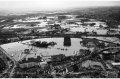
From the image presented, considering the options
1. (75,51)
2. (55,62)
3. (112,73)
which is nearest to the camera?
(112,73)

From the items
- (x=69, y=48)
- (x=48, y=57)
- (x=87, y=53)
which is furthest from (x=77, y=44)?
(x=48, y=57)

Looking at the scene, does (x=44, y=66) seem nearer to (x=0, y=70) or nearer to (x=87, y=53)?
(x=0, y=70)

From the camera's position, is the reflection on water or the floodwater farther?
the reflection on water

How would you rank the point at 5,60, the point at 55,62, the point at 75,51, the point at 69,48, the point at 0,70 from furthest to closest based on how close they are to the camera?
the point at 69,48 < the point at 75,51 < the point at 5,60 < the point at 55,62 < the point at 0,70

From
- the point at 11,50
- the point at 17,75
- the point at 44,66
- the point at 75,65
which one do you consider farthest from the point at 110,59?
the point at 11,50

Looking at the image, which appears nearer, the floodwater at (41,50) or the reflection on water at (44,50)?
the floodwater at (41,50)

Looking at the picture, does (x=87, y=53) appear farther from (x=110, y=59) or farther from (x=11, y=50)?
(x=11, y=50)

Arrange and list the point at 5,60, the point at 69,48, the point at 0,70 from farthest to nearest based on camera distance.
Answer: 1. the point at 69,48
2. the point at 5,60
3. the point at 0,70

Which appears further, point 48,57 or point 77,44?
point 77,44

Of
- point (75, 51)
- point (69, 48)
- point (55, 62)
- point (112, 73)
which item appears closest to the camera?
point (112, 73)
